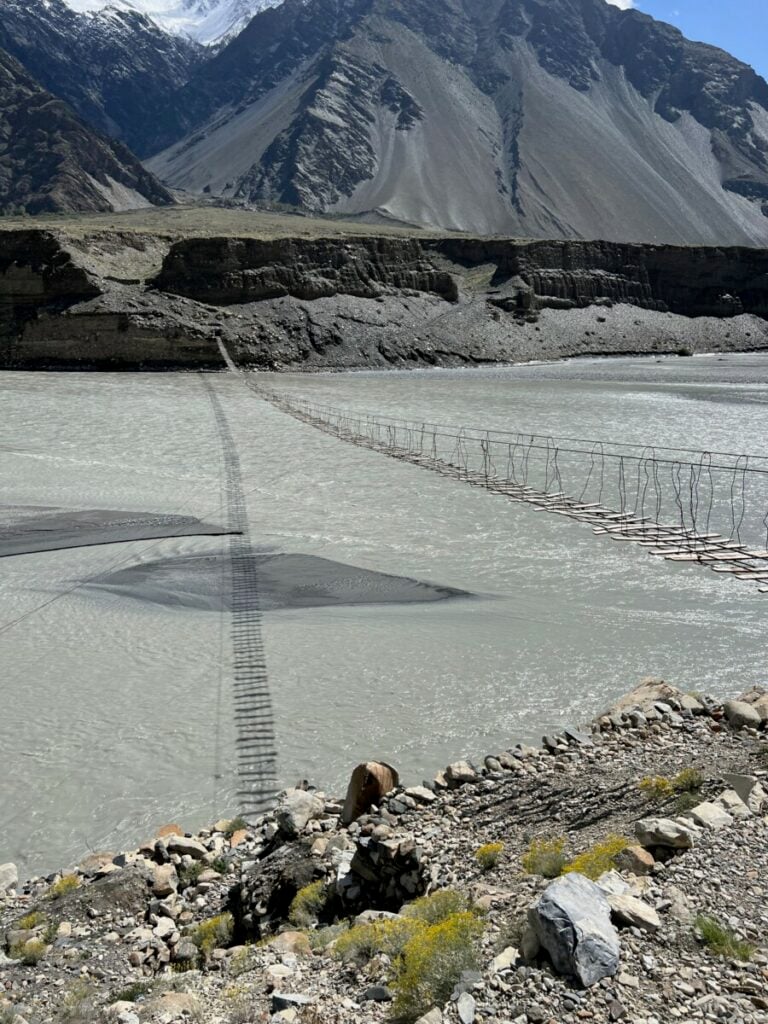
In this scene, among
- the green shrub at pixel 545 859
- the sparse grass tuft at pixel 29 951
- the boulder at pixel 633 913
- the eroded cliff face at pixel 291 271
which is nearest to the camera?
the boulder at pixel 633 913

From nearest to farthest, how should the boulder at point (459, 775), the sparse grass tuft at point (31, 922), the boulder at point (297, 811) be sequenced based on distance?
1. the sparse grass tuft at point (31, 922)
2. the boulder at point (297, 811)
3. the boulder at point (459, 775)

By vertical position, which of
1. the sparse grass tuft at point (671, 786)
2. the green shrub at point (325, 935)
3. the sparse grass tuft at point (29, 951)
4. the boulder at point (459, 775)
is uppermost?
the sparse grass tuft at point (671, 786)

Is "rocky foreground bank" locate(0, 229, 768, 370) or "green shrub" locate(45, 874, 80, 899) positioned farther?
"rocky foreground bank" locate(0, 229, 768, 370)

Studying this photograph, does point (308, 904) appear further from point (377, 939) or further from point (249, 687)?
point (249, 687)

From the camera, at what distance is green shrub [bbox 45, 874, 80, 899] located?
6.39 m

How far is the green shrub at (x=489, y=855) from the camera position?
5609 mm

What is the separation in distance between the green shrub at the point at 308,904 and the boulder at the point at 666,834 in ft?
6.48

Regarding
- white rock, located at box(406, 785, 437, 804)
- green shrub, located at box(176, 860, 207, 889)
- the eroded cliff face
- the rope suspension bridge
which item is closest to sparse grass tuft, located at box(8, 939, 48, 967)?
green shrub, located at box(176, 860, 207, 889)

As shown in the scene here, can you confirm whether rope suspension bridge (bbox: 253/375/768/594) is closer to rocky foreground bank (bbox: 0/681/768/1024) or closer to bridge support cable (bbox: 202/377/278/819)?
bridge support cable (bbox: 202/377/278/819)

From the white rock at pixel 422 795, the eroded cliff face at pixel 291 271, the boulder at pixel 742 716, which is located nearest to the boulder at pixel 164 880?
the white rock at pixel 422 795

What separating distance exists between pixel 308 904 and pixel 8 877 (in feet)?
8.85

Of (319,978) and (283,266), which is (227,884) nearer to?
(319,978)

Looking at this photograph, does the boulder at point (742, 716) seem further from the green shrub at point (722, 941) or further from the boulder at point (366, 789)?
the green shrub at point (722, 941)

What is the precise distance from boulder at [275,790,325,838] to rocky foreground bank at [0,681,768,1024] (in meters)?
0.02
